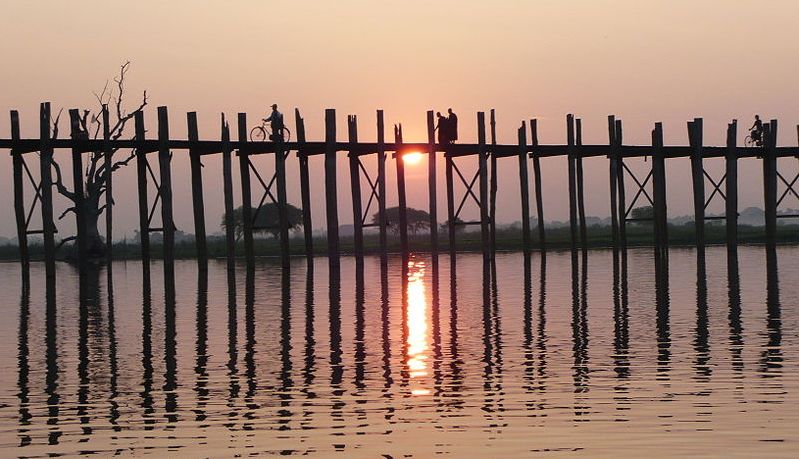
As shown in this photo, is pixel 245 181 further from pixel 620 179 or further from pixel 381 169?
pixel 620 179

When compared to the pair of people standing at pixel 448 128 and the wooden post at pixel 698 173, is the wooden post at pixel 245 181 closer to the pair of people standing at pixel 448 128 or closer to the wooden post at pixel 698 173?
the pair of people standing at pixel 448 128

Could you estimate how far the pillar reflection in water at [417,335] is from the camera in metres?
13.1

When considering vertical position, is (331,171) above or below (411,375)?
above

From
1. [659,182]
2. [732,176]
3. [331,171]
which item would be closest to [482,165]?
[331,171]

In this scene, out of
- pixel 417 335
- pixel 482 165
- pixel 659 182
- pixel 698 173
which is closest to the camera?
pixel 417 335

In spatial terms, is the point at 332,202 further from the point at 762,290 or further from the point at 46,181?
the point at 762,290

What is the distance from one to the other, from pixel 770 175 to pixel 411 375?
29.3 metres

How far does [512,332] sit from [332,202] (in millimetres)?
17381

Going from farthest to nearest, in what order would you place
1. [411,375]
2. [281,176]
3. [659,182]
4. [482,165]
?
1. [659,182]
2. [482,165]
3. [281,176]
4. [411,375]

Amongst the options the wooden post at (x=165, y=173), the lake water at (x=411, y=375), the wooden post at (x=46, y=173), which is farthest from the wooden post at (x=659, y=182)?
the wooden post at (x=46, y=173)

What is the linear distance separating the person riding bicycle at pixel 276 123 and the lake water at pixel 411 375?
8.72 m

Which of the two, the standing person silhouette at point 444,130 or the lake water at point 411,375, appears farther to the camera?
the standing person silhouette at point 444,130

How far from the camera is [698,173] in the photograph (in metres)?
38.4

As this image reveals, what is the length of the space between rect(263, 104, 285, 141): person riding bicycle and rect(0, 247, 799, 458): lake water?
8.72 m
